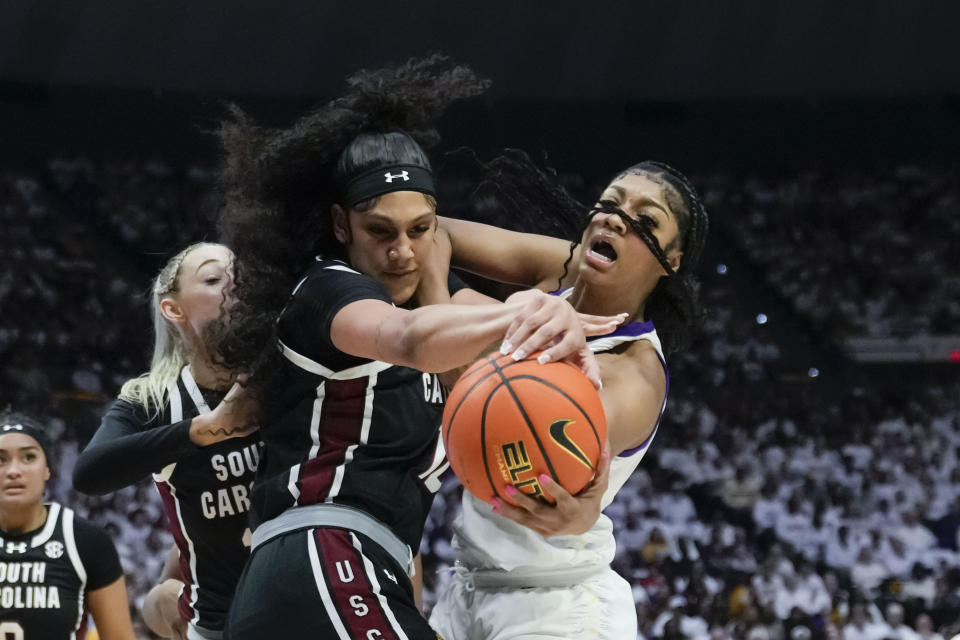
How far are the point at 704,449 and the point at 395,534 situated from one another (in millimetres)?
11138

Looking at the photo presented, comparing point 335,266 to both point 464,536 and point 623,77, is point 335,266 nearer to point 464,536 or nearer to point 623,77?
point 464,536

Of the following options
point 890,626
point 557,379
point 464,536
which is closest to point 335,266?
point 557,379

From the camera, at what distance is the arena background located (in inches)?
547

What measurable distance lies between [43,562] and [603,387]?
2.95m

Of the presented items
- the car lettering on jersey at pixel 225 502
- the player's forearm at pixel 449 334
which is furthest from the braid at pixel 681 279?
the car lettering on jersey at pixel 225 502

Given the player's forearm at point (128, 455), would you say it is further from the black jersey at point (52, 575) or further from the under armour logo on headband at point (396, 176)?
the black jersey at point (52, 575)

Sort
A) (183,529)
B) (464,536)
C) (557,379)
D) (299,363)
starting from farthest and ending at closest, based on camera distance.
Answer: (183,529) → (464,536) → (299,363) → (557,379)

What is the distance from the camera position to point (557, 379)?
245 centimetres

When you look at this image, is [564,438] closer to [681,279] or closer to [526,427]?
[526,427]

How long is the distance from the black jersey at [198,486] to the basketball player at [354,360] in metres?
0.91

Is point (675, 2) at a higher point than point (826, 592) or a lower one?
higher

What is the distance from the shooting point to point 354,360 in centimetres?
264

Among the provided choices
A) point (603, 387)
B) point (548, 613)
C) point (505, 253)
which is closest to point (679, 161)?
point (505, 253)

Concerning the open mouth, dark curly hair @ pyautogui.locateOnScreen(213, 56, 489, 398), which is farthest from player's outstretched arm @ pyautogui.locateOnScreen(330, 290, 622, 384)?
the open mouth
